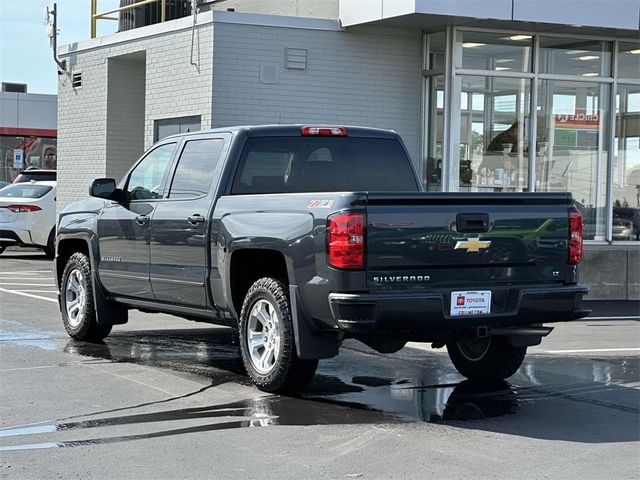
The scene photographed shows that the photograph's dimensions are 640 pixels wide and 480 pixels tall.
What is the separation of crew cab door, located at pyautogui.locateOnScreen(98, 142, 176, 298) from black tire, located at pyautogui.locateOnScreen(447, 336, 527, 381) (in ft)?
8.99

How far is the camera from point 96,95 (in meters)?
19.9

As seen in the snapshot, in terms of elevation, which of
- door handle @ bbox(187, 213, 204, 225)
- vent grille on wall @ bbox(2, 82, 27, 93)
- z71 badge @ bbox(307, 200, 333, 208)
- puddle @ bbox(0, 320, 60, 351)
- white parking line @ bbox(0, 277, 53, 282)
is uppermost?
vent grille on wall @ bbox(2, 82, 27, 93)

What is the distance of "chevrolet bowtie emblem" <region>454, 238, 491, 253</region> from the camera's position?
7.40 meters

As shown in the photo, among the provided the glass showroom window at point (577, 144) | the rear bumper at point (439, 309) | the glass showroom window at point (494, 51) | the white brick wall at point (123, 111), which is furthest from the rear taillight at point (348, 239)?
the white brick wall at point (123, 111)

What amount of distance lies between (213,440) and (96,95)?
47.0ft

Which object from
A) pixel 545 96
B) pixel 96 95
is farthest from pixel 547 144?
pixel 96 95

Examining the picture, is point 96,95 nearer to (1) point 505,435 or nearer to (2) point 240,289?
(2) point 240,289

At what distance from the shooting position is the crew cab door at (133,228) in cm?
952

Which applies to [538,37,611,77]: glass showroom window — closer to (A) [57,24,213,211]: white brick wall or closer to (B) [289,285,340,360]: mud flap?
(A) [57,24,213,211]: white brick wall

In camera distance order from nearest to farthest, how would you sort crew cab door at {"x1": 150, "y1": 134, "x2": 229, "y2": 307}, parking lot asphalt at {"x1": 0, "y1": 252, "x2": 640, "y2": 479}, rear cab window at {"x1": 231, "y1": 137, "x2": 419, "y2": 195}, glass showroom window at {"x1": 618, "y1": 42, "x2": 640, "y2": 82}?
1. parking lot asphalt at {"x1": 0, "y1": 252, "x2": 640, "y2": 479}
2. crew cab door at {"x1": 150, "y1": 134, "x2": 229, "y2": 307}
3. rear cab window at {"x1": 231, "y1": 137, "x2": 419, "y2": 195}
4. glass showroom window at {"x1": 618, "y1": 42, "x2": 640, "y2": 82}

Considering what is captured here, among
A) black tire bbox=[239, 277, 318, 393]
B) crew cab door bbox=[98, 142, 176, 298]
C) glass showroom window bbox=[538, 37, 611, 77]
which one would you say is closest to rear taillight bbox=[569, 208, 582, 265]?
black tire bbox=[239, 277, 318, 393]

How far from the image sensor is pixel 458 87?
16.6m

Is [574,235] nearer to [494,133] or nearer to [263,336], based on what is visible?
[263,336]

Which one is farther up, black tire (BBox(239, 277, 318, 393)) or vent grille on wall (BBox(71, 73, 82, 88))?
vent grille on wall (BBox(71, 73, 82, 88))
